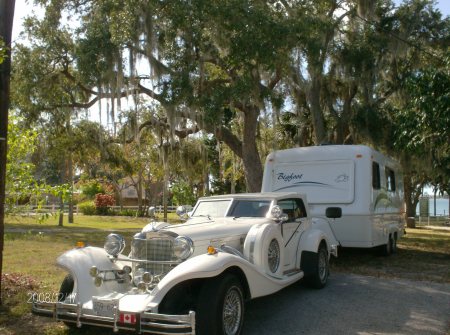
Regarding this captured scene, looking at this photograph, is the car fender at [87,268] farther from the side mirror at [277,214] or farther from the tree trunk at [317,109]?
the tree trunk at [317,109]

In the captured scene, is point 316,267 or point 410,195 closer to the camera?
point 316,267

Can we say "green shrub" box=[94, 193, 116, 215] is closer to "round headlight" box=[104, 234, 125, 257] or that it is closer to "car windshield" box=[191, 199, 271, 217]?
"car windshield" box=[191, 199, 271, 217]

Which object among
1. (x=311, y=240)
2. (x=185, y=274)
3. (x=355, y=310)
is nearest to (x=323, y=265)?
(x=311, y=240)

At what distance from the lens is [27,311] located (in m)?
6.64

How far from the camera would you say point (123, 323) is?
4.84 meters

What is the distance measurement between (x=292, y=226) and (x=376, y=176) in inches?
188

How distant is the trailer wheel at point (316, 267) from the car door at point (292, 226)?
0.23 meters

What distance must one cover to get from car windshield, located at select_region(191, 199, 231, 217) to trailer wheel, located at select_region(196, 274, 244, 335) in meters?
2.11

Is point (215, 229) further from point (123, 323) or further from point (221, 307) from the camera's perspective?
point (123, 323)

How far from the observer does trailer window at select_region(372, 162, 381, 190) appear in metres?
11.3

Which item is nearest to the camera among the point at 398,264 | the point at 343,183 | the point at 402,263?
the point at 343,183

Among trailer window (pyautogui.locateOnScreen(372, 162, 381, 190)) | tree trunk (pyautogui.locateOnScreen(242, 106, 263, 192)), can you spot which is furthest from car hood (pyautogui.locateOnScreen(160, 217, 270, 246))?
tree trunk (pyautogui.locateOnScreen(242, 106, 263, 192))

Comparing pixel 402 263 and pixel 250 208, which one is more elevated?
pixel 250 208

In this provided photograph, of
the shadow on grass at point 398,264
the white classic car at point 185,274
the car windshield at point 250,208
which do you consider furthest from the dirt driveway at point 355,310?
the car windshield at point 250,208
